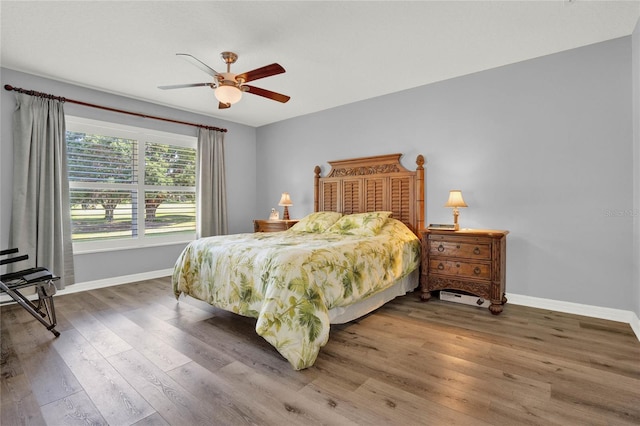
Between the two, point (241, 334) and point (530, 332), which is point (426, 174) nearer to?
A: point (530, 332)

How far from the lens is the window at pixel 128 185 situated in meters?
4.00

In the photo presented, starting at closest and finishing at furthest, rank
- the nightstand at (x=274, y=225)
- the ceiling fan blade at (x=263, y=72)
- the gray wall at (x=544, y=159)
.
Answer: the ceiling fan blade at (x=263, y=72)
the gray wall at (x=544, y=159)
the nightstand at (x=274, y=225)

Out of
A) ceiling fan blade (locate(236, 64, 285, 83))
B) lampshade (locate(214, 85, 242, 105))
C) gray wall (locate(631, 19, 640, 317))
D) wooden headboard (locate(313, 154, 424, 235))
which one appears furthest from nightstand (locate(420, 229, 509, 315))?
lampshade (locate(214, 85, 242, 105))

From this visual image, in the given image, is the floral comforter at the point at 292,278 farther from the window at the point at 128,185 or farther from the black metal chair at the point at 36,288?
the window at the point at 128,185

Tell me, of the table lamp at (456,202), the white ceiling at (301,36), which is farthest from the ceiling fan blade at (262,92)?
the table lamp at (456,202)

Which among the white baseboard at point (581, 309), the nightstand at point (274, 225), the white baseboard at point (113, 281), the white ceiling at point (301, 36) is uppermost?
the white ceiling at point (301, 36)

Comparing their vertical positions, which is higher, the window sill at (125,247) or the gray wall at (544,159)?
the gray wall at (544,159)

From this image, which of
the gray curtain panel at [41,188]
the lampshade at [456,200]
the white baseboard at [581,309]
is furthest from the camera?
the gray curtain panel at [41,188]

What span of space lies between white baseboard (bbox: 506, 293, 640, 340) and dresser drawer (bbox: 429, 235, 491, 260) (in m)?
0.68

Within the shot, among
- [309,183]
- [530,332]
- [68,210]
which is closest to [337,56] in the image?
[309,183]

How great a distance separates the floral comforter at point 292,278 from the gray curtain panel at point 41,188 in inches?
63.7

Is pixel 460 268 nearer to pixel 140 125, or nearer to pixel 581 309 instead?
pixel 581 309

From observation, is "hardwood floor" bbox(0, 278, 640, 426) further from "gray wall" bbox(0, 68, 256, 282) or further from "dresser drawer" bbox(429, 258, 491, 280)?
"gray wall" bbox(0, 68, 256, 282)

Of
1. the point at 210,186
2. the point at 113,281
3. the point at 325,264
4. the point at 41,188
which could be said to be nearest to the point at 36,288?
the point at 41,188
